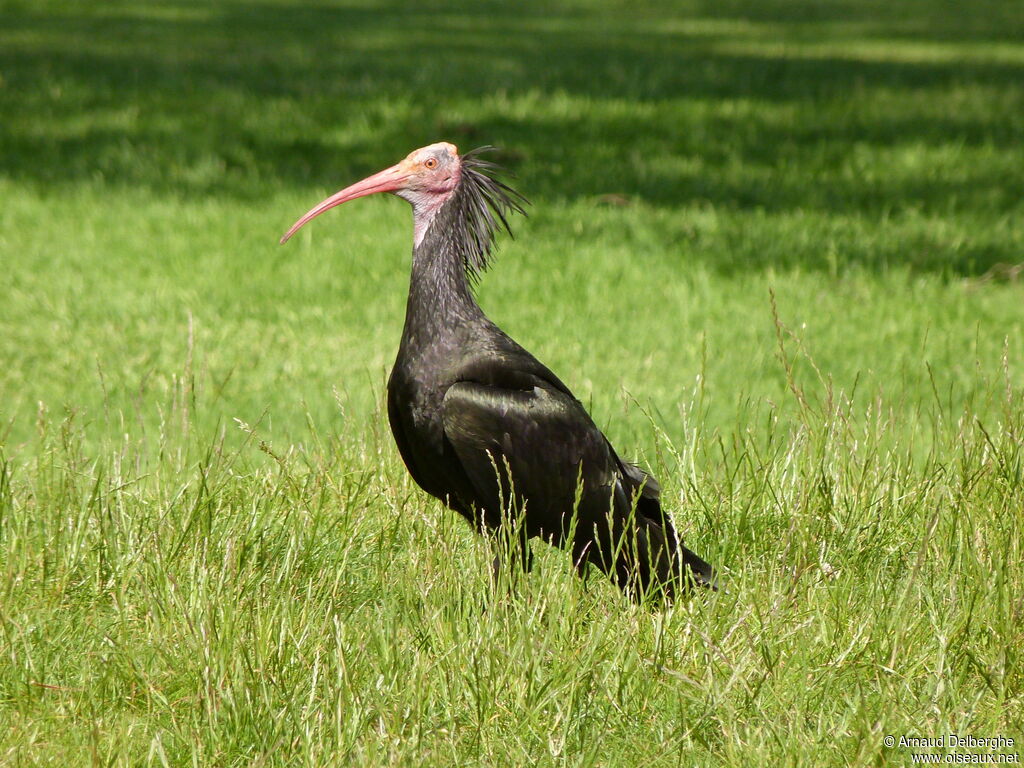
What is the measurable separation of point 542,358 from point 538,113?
525 centimetres

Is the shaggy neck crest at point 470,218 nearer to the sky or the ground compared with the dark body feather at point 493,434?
nearer to the sky

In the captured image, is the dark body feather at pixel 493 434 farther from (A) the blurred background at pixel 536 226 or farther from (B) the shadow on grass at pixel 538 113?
(B) the shadow on grass at pixel 538 113

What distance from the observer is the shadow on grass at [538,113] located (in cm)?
985

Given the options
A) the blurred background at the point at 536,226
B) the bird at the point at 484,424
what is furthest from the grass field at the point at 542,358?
the bird at the point at 484,424

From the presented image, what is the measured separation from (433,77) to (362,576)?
376 inches

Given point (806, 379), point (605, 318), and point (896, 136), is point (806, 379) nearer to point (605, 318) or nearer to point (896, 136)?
point (605, 318)

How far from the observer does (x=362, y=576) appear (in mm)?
4082

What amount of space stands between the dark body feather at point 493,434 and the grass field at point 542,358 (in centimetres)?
26

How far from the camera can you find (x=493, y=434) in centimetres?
388

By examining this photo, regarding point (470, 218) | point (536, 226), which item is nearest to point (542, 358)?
point (536, 226)

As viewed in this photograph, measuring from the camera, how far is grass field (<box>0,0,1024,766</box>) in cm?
317

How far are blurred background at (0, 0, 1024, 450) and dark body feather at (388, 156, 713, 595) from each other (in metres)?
0.57

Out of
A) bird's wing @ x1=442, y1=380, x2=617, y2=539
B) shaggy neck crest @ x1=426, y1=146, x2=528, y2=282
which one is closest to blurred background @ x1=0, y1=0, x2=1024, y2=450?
bird's wing @ x1=442, y1=380, x2=617, y2=539

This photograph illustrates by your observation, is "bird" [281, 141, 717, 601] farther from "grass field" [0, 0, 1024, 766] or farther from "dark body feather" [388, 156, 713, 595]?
"grass field" [0, 0, 1024, 766]
